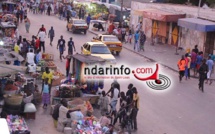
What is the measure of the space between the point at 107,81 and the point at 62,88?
445cm

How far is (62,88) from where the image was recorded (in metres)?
16.4

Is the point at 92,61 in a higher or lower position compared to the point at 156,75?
higher

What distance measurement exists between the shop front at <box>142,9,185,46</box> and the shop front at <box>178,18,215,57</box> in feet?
6.84

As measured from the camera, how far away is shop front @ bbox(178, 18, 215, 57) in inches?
1091

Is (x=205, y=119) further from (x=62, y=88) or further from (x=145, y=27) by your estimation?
(x=145, y=27)

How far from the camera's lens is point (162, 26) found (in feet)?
121

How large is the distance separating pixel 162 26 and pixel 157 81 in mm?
16043

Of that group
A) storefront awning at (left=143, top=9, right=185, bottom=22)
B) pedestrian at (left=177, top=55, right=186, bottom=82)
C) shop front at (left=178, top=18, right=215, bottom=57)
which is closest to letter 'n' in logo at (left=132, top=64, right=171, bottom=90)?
pedestrian at (left=177, top=55, right=186, bottom=82)

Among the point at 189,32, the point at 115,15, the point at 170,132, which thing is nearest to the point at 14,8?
the point at 115,15

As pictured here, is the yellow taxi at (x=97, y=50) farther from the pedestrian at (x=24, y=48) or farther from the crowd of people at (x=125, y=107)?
the crowd of people at (x=125, y=107)

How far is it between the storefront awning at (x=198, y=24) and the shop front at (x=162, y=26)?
2624 mm

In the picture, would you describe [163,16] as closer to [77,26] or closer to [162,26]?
[162,26]

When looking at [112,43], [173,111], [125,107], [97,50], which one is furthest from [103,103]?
[112,43]

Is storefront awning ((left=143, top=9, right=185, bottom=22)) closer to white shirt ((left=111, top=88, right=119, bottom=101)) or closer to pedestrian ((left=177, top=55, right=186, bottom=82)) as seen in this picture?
pedestrian ((left=177, top=55, right=186, bottom=82))
